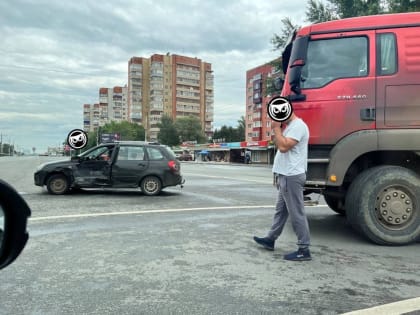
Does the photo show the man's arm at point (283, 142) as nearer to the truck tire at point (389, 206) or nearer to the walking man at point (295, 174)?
the walking man at point (295, 174)

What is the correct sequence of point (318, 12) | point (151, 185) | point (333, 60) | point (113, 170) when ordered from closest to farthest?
point (333, 60) < point (113, 170) < point (151, 185) < point (318, 12)

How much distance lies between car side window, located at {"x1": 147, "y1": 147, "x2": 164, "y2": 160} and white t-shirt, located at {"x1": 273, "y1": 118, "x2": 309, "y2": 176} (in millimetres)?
7243

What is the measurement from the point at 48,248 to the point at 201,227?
239 cm

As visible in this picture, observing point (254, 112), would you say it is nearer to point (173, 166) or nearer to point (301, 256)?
point (173, 166)

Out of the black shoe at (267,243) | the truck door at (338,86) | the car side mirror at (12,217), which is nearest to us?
the car side mirror at (12,217)

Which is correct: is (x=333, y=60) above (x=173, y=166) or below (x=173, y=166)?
above

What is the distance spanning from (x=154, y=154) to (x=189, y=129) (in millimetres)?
97961

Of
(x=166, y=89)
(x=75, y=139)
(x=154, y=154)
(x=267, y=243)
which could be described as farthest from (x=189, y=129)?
(x=267, y=243)

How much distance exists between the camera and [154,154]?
1159cm

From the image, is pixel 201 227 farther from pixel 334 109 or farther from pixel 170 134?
pixel 170 134

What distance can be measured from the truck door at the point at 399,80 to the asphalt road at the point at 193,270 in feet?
5.59

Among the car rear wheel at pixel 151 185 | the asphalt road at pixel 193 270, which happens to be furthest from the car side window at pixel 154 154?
the asphalt road at pixel 193 270

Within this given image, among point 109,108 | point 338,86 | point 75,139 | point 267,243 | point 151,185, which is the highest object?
point 109,108

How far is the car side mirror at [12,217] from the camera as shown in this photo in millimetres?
1625
